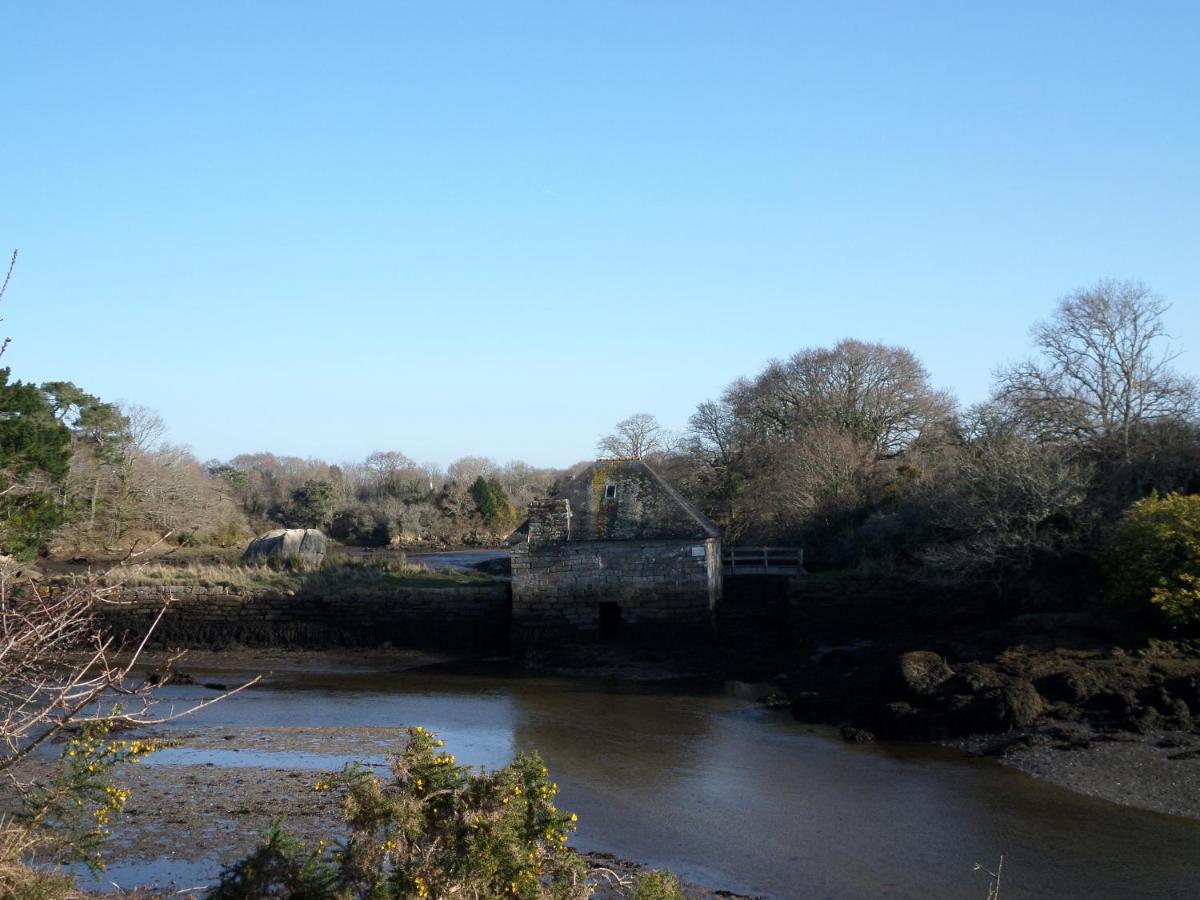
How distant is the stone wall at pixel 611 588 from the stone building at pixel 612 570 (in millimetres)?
21

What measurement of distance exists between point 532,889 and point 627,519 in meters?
16.3

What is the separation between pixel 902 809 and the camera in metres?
11.7

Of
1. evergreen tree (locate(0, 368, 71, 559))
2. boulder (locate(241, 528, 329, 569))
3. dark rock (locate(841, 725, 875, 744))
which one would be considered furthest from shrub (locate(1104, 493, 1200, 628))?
boulder (locate(241, 528, 329, 569))

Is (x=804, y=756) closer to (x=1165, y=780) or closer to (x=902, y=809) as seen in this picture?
(x=902, y=809)

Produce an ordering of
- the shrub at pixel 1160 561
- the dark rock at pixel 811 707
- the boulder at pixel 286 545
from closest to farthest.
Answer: the shrub at pixel 1160 561 → the dark rock at pixel 811 707 → the boulder at pixel 286 545

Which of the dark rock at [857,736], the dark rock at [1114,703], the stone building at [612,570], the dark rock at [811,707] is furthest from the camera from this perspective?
the stone building at [612,570]

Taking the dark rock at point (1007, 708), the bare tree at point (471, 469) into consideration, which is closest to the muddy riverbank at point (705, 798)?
the dark rock at point (1007, 708)

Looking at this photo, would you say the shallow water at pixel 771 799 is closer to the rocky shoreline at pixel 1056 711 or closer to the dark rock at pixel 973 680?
the rocky shoreline at pixel 1056 711

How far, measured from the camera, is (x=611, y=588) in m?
22.1

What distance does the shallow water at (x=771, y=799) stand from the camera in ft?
31.6

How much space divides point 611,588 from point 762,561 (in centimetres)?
591

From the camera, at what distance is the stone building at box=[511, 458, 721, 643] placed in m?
21.9

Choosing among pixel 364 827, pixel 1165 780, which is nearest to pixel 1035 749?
pixel 1165 780

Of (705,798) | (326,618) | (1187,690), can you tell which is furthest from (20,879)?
(326,618)
